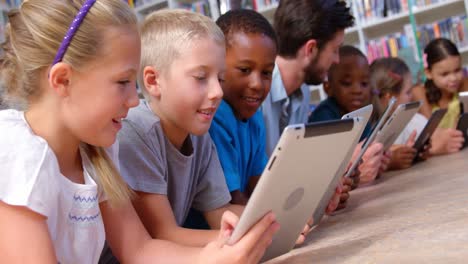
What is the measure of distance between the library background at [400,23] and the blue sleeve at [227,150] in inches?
103

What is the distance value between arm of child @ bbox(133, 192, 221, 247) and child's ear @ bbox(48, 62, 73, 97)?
10.6 inches

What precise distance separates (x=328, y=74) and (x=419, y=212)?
1590 millimetres

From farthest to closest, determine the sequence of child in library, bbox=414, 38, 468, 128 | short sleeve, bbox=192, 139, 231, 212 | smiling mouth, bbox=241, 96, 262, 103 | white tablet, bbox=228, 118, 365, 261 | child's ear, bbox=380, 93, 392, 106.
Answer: child in library, bbox=414, 38, 468, 128 < child's ear, bbox=380, 93, 392, 106 < smiling mouth, bbox=241, 96, 262, 103 < short sleeve, bbox=192, 139, 231, 212 < white tablet, bbox=228, 118, 365, 261

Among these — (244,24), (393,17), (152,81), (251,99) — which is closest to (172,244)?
(152,81)

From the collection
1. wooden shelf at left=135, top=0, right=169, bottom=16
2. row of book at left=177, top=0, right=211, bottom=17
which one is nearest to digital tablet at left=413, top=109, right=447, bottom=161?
row of book at left=177, top=0, right=211, bottom=17

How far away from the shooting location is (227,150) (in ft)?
4.71

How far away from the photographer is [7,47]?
2.81 feet

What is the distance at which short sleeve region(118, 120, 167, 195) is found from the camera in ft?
3.23

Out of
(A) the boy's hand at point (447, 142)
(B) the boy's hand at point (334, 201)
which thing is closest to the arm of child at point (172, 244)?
(B) the boy's hand at point (334, 201)

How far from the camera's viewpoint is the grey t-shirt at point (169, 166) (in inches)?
39.3

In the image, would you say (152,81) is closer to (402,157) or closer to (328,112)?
(402,157)

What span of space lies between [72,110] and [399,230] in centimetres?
52

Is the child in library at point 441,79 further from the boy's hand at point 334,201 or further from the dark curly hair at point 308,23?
the boy's hand at point 334,201

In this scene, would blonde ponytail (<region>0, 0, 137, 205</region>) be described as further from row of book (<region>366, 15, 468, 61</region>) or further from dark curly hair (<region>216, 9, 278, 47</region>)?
row of book (<region>366, 15, 468, 61</region>)
